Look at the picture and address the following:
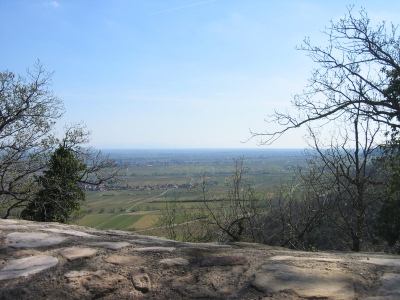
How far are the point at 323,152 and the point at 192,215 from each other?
4802mm

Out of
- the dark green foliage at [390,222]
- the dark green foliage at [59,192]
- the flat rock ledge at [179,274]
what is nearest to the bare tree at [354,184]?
the dark green foliage at [390,222]

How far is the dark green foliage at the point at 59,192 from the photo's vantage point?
968 centimetres

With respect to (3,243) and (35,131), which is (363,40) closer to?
(3,243)

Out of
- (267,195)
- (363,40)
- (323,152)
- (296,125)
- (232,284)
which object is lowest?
(267,195)

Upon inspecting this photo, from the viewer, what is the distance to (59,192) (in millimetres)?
9992

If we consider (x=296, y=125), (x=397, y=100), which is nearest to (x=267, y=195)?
(x=296, y=125)

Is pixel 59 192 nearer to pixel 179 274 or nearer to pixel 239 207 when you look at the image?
pixel 239 207

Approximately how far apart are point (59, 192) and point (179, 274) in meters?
9.42

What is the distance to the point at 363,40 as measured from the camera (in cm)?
567

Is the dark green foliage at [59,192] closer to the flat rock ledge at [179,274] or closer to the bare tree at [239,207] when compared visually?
the bare tree at [239,207]

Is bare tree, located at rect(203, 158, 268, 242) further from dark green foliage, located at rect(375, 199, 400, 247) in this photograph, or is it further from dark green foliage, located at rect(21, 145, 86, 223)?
dark green foliage, located at rect(21, 145, 86, 223)

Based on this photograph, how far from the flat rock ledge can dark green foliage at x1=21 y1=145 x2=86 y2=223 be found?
809 cm

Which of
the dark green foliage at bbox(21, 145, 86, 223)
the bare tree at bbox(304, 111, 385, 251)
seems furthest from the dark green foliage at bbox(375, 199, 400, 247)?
the dark green foliage at bbox(21, 145, 86, 223)

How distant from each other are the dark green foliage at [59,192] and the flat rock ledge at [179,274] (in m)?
8.09
